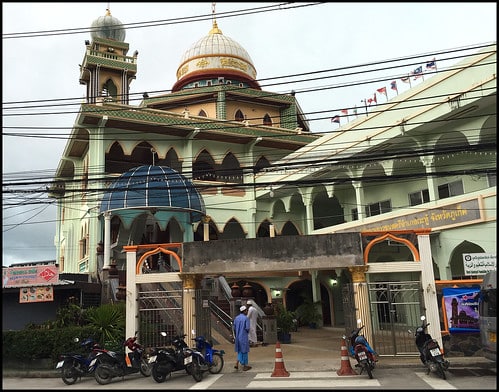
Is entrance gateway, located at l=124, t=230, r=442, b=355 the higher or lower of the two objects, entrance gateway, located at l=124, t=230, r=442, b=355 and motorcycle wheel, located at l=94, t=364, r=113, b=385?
the higher

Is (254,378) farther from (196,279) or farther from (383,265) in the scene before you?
(383,265)

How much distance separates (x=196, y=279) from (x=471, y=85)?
10.9 metres

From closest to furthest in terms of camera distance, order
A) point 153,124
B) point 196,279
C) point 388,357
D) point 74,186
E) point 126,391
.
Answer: point 126,391
point 388,357
point 196,279
point 153,124
point 74,186

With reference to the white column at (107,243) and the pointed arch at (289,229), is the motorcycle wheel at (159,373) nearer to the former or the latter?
the white column at (107,243)

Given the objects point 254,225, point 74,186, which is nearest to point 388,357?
point 254,225

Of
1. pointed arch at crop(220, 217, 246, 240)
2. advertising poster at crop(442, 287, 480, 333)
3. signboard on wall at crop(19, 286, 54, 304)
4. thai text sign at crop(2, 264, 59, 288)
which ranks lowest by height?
advertising poster at crop(442, 287, 480, 333)

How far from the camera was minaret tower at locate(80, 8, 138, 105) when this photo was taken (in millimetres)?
29703

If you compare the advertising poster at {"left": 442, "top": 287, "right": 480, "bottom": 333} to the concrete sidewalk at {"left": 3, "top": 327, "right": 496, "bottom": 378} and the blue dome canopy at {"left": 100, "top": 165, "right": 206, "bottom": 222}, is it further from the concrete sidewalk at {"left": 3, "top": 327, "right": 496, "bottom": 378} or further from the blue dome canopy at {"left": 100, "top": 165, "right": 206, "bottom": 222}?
the blue dome canopy at {"left": 100, "top": 165, "right": 206, "bottom": 222}

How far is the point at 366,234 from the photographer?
1263 centimetres

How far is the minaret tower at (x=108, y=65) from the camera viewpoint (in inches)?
1169

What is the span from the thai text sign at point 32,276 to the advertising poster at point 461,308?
444 inches

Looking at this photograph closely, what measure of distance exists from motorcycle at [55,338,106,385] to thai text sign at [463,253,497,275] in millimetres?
10425

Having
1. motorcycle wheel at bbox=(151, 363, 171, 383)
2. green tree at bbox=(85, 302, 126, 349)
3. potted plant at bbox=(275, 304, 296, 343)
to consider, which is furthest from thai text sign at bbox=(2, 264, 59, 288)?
potted plant at bbox=(275, 304, 296, 343)

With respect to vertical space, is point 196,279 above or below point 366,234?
below
